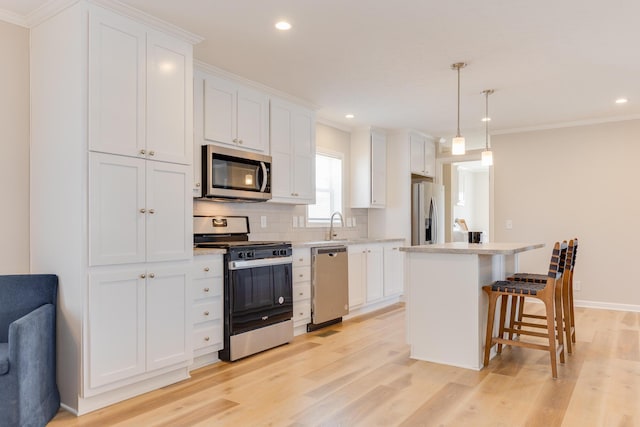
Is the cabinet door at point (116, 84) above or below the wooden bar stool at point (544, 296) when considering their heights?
above

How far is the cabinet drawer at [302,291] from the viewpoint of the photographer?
4184 millimetres

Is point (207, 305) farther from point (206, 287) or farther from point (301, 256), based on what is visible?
point (301, 256)

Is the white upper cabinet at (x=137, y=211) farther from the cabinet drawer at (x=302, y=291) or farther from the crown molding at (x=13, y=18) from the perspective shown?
the cabinet drawer at (x=302, y=291)

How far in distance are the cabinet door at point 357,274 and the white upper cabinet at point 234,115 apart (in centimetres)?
161

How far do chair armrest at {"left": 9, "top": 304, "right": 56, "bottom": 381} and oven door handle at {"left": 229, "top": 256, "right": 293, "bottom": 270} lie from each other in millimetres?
1238

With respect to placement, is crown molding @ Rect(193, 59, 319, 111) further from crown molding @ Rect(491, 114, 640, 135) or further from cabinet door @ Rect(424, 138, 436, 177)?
crown molding @ Rect(491, 114, 640, 135)

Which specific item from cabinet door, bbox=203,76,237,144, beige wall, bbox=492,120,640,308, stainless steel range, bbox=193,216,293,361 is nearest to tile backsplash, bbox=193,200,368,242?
stainless steel range, bbox=193,216,293,361

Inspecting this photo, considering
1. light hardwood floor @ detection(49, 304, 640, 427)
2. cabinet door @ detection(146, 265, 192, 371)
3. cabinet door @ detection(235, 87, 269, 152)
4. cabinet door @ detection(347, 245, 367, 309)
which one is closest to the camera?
light hardwood floor @ detection(49, 304, 640, 427)

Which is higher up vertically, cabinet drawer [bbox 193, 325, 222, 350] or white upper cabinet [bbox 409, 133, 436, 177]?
white upper cabinet [bbox 409, 133, 436, 177]

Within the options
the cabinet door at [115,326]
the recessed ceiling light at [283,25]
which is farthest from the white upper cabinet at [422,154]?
the cabinet door at [115,326]

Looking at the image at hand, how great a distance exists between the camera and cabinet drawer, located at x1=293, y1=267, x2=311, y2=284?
419 centimetres

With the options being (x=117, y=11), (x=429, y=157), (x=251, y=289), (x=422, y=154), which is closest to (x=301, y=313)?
(x=251, y=289)

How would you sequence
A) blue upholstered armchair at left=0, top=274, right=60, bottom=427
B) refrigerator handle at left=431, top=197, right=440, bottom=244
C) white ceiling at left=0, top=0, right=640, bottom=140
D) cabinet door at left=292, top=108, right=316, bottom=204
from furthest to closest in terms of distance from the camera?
refrigerator handle at left=431, top=197, right=440, bottom=244 < cabinet door at left=292, top=108, right=316, bottom=204 < white ceiling at left=0, top=0, right=640, bottom=140 < blue upholstered armchair at left=0, top=274, right=60, bottom=427

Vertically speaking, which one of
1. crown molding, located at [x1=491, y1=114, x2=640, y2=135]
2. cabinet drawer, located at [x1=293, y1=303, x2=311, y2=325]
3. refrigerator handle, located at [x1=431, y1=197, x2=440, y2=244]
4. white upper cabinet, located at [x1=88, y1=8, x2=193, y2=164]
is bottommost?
cabinet drawer, located at [x1=293, y1=303, x2=311, y2=325]
